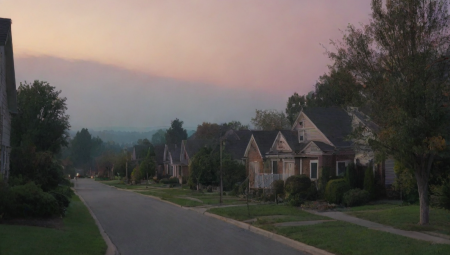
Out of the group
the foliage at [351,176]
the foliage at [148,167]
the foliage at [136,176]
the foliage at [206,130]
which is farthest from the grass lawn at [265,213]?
the foliage at [206,130]

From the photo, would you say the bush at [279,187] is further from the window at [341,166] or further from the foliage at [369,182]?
the foliage at [369,182]

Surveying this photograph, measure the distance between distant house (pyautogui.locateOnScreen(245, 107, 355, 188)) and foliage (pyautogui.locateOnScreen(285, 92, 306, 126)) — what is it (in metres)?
28.5

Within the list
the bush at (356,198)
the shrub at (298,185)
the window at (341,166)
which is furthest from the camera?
the window at (341,166)

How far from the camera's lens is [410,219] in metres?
18.0

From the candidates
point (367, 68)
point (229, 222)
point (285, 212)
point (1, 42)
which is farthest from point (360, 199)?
point (1, 42)

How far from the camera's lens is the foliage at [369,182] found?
27794mm

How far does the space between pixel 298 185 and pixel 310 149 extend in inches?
155

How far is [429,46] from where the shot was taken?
16.1 m

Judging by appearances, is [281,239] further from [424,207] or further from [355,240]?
[424,207]

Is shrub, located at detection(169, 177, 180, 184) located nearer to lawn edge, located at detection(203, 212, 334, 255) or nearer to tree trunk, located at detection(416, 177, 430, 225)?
lawn edge, located at detection(203, 212, 334, 255)

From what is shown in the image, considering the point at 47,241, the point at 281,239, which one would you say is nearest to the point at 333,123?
the point at 281,239

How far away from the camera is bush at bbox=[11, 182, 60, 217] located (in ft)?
56.9

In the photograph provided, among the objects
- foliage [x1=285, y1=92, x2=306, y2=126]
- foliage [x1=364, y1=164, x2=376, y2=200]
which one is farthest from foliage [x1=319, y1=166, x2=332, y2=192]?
foliage [x1=285, y1=92, x2=306, y2=126]

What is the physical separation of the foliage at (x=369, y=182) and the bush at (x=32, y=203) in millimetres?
17654
